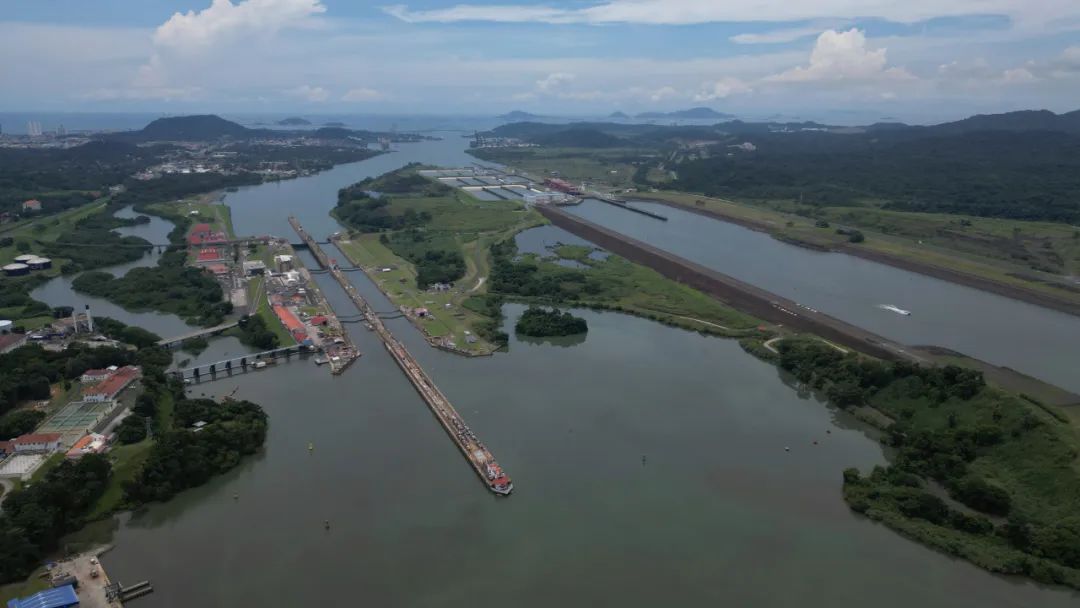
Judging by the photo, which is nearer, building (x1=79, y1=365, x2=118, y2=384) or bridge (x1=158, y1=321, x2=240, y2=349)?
building (x1=79, y1=365, x2=118, y2=384)

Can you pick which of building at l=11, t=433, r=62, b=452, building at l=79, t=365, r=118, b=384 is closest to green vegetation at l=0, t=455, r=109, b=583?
building at l=11, t=433, r=62, b=452

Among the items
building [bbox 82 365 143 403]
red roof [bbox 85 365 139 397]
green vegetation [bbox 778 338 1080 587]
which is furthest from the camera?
red roof [bbox 85 365 139 397]

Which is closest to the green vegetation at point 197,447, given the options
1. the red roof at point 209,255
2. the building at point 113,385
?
the building at point 113,385

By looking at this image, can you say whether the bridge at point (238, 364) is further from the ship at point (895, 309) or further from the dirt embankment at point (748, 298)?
the ship at point (895, 309)

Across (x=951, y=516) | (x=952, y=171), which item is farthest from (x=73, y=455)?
(x=952, y=171)

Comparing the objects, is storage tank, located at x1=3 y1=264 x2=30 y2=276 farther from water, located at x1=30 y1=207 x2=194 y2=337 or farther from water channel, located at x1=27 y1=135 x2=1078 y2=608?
water channel, located at x1=27 y1=135 x2=1078 y2=608
